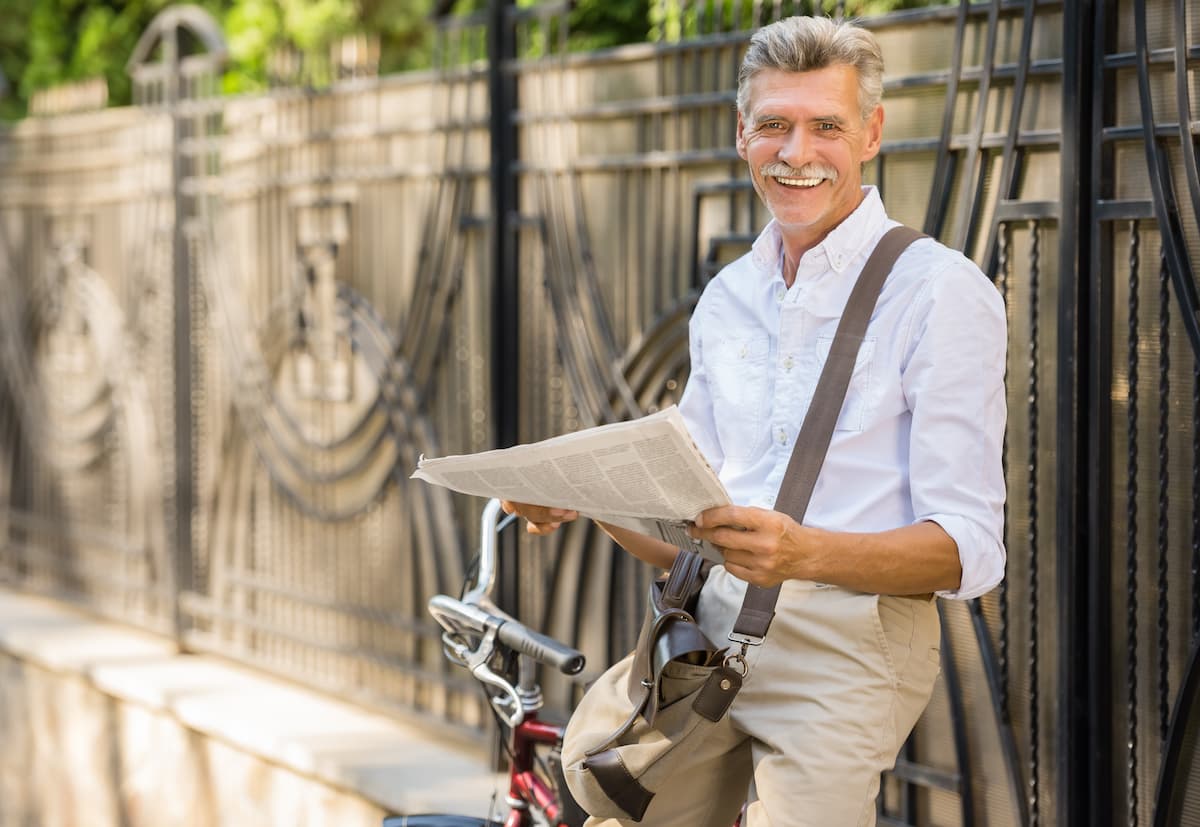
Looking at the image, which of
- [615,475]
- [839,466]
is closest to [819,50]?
[839,466]

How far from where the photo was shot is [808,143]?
2.23 m

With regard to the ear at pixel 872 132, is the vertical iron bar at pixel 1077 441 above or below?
below

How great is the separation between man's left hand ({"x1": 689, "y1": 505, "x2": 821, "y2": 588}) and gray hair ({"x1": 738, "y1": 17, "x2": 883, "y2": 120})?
651 mm

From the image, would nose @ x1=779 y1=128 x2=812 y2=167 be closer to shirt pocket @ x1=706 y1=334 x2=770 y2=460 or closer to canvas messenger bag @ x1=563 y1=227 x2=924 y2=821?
canvas messenger bag @ x1=563 y1=227 x2=924 y2=821

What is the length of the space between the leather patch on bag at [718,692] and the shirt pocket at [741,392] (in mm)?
347

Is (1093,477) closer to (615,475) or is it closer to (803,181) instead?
(803,181)

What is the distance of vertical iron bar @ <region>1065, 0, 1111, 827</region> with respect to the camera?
9.90 ft

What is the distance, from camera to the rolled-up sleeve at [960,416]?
2096 millimetres

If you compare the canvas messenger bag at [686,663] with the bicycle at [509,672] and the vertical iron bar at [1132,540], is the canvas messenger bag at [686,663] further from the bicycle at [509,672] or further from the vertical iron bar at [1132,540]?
the vertical iron bar at [1132,540]

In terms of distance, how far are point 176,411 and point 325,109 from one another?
1570 mm

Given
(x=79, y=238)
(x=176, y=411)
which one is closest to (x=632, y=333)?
(x=176, y=411)

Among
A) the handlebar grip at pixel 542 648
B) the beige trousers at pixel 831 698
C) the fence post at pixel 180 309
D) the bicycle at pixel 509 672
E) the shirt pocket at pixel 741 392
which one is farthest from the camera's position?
the fence post at pixel 180 309

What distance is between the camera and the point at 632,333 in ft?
14.0

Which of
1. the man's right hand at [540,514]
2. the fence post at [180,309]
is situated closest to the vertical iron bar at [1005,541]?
the man's right hand at [540,514]
